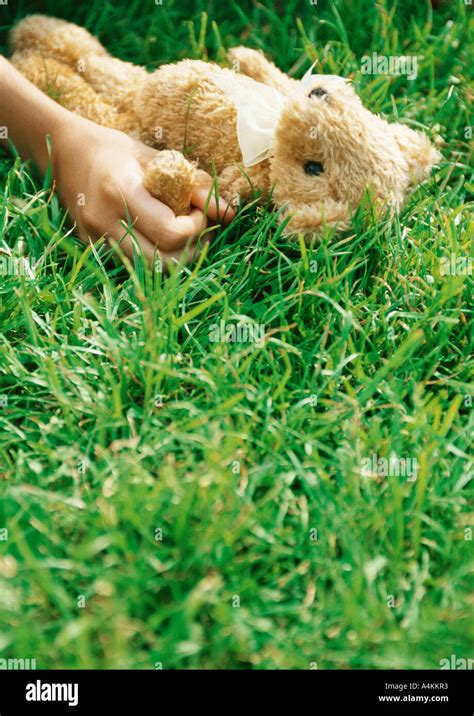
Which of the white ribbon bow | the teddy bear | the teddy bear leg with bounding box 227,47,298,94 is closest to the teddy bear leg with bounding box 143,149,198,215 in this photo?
the teddy bear

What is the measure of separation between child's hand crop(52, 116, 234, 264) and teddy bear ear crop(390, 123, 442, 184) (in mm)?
424

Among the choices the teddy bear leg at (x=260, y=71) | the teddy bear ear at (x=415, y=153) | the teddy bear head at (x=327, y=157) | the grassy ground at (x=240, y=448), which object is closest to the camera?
the grassy ground at (x=240, y=448)

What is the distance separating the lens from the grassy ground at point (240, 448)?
1198 millimetres

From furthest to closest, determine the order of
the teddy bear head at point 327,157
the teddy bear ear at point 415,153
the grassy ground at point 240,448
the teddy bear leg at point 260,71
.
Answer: the teddy bear leg at point 260,71 < the teddy bear ear at point 415,153 < the teddy bear head at point 327,157 < the grassy ground at point 240,448

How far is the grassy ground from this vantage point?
3.93 ft

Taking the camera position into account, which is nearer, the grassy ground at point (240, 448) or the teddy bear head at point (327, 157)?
the grassy ground at point (240, 448)

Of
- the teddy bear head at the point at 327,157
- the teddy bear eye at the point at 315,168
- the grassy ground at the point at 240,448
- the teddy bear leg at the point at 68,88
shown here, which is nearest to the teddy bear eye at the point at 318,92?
the teddy bear head at the point at 327,157

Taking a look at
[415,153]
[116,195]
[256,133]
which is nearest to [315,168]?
[256,133]

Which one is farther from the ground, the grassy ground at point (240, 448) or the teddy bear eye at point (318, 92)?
the teddy bear eye at point (318, 92)

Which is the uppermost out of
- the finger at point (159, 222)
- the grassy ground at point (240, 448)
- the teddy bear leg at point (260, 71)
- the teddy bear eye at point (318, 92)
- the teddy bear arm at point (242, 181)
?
the teddy bear leg at point (260, 71)

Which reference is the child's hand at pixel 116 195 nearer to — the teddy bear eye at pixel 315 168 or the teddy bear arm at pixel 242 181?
the teddy bear arm at pixel 242 181

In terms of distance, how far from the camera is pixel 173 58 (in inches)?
87.9

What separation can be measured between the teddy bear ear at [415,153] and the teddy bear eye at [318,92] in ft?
0.71

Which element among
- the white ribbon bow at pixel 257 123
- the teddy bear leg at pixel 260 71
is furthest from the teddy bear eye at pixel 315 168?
the teddy bear leg at pixel 260 71
